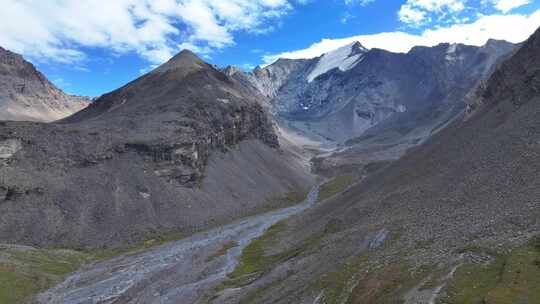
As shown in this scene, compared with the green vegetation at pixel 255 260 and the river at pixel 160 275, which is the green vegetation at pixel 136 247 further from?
the green vegetation at pixel 255 260

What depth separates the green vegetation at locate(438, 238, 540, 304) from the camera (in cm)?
3039

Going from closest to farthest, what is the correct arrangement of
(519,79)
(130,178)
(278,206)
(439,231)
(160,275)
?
(439,231) → (160,275) → (519,79) → (130,178) → (278,206)

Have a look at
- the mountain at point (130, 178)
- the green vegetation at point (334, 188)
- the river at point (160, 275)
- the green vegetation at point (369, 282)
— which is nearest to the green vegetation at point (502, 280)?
the green vegetation at point (369, 282)

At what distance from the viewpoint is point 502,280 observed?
1298 inches

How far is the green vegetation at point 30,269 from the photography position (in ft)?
223

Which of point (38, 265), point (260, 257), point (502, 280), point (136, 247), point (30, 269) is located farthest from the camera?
point (136, 247)

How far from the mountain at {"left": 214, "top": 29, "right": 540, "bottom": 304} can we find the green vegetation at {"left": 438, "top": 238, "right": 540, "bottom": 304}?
2.8 inches

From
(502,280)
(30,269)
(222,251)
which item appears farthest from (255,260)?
(502,280)

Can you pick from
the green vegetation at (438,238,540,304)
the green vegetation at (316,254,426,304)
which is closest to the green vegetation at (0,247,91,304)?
the green vegetation at (316,254,426,304)

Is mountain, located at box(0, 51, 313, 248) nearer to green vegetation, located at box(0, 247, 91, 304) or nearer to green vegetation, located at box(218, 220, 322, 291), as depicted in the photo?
green vegetation, located at box(0, 247, 91, 304)

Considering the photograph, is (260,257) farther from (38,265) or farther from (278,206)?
(278,206)

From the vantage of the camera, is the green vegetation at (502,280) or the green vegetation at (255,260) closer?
the green vegetation at (502,280)

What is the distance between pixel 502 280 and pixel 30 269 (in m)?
72.1

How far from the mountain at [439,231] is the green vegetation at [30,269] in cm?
3223
